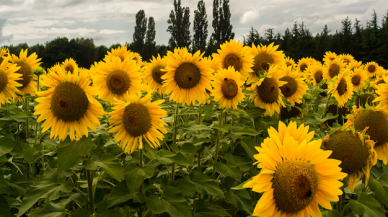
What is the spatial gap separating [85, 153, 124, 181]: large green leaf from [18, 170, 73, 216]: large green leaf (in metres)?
0.32

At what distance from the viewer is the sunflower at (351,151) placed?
190 cm

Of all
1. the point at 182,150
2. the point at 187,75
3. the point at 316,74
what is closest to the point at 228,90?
the point at 187,75

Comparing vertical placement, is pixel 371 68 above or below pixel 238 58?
below

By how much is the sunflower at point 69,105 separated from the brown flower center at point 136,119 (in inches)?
7.9

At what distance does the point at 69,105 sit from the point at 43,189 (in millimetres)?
733

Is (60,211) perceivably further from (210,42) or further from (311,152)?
(210,42)

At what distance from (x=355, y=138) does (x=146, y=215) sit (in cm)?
187

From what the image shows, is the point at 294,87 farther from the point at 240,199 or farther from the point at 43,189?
the point at 43,189

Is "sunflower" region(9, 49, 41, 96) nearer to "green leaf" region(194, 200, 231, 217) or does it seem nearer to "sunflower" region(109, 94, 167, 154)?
"sunflower" region(109, 94, 167, 154)

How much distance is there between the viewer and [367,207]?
218 cm

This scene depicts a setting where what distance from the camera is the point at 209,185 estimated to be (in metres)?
2.27

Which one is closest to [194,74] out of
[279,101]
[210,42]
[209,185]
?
[279,101]

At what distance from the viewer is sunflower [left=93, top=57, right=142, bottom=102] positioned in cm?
277

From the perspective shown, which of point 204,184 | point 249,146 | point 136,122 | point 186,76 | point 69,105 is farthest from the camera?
point 186,76
